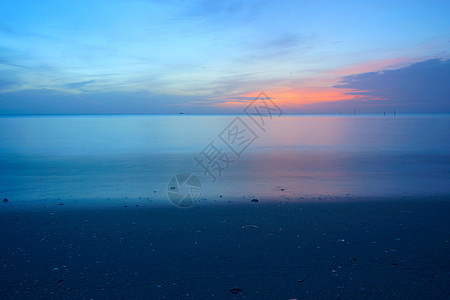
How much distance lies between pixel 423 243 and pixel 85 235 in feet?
18.0

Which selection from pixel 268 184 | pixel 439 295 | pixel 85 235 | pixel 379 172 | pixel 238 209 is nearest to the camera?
pixel 439 295

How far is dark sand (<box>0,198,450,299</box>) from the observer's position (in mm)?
3541

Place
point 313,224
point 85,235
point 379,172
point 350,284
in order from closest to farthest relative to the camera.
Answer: point 350,284 → point 85,235 → point 313,224 → point 379,172

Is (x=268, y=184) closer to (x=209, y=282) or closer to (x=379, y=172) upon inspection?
(x=379, y=172)

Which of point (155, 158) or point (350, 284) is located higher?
point (155, 158)

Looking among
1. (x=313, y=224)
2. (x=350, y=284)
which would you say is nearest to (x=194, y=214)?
(x=313, y=224)

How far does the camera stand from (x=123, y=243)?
15.5ft

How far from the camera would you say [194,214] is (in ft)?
20.6

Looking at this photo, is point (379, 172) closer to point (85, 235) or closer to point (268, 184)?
point (268, 184)

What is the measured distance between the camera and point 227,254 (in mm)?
4371

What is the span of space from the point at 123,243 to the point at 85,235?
2.67 ft

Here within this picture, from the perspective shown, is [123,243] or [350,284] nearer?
[350,284]

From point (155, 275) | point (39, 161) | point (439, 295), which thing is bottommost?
point (439, 295)

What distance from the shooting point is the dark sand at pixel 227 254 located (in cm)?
354
